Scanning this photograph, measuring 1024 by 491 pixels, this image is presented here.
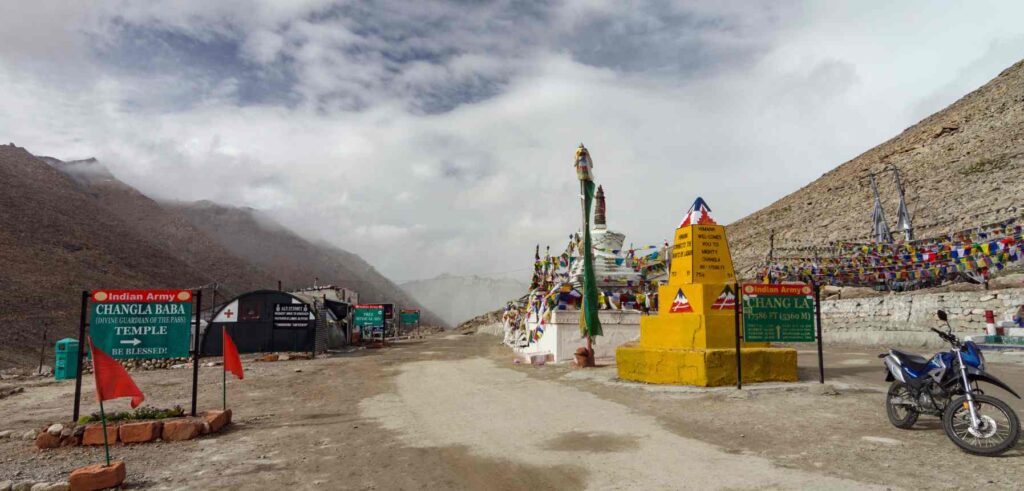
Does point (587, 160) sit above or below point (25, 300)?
above

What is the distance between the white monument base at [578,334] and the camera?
18.3 metres

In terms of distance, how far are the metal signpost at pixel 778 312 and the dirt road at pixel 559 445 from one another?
104cm

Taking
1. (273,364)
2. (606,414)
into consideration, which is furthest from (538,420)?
(273,364)

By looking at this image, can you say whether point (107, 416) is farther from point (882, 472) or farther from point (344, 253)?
point (344, 253)

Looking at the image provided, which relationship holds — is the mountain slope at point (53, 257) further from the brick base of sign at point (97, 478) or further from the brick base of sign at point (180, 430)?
the brick base of sign at point (97, 478)

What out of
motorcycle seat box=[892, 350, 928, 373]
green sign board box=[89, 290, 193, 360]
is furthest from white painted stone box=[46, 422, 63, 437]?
motorcycle seat box=[892, 350, 928, 373]

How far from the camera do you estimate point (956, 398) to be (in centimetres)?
591

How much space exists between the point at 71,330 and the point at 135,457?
37.3 meters

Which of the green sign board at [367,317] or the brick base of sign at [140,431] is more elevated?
the green sign board at [367,317]

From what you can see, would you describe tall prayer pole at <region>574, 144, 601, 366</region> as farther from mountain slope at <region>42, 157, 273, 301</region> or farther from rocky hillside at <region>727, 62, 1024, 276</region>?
mountain slope at <region>42, 157, 273, 301</region>

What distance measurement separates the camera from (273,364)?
22.1 meters

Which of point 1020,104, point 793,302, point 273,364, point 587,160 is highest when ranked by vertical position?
point 1020,104

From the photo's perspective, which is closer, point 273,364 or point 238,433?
point 238,433

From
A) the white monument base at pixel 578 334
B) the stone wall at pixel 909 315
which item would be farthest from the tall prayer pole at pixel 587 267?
the stone wall at pixel 909 315
